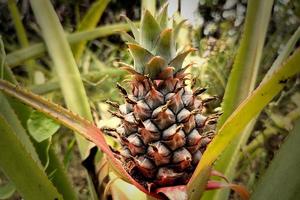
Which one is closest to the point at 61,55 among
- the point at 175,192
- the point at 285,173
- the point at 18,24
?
the point at 175,192

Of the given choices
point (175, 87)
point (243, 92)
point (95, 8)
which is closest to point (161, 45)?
point (175, 87)

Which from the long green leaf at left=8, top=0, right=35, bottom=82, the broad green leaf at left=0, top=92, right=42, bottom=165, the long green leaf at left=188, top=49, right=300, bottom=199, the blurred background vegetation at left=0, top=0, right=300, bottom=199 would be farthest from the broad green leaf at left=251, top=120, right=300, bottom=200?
the long green leaf at left=8, top=0, right=35, bottom=82

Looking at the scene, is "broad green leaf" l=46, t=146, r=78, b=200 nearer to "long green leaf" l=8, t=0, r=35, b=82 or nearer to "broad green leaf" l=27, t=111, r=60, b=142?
"broad green leaf" l=27, t=111, r=60, b=142

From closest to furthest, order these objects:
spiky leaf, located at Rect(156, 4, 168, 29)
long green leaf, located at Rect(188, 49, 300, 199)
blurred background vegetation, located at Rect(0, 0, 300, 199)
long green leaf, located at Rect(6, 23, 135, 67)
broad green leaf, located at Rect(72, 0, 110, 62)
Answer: long green leaf, located at Rect(188, 49, 300, 199)
spiky leaf, located at Rect(156, 4, 168, 29)
long green leaf, located at Rect(6, 23, 135, 67)
broad green leaf, located at Rect(72, 0, 110, 62)
blurred background vegetation, located at Rect(0, 0, 300, 199)

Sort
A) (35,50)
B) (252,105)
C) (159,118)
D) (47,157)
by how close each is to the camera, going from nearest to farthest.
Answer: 1. (252,105)
2. (159,118)
3. (47,157)
4. (35,50)

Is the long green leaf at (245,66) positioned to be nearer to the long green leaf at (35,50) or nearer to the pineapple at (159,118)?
the pineapple at (159,118)

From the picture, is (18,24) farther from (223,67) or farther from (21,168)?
(21,168)

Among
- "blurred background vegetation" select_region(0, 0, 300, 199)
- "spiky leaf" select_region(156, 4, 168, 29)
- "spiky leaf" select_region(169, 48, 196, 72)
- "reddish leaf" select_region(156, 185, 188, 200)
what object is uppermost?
"spiky leaf" select_region(156, 4, 168, 29)
